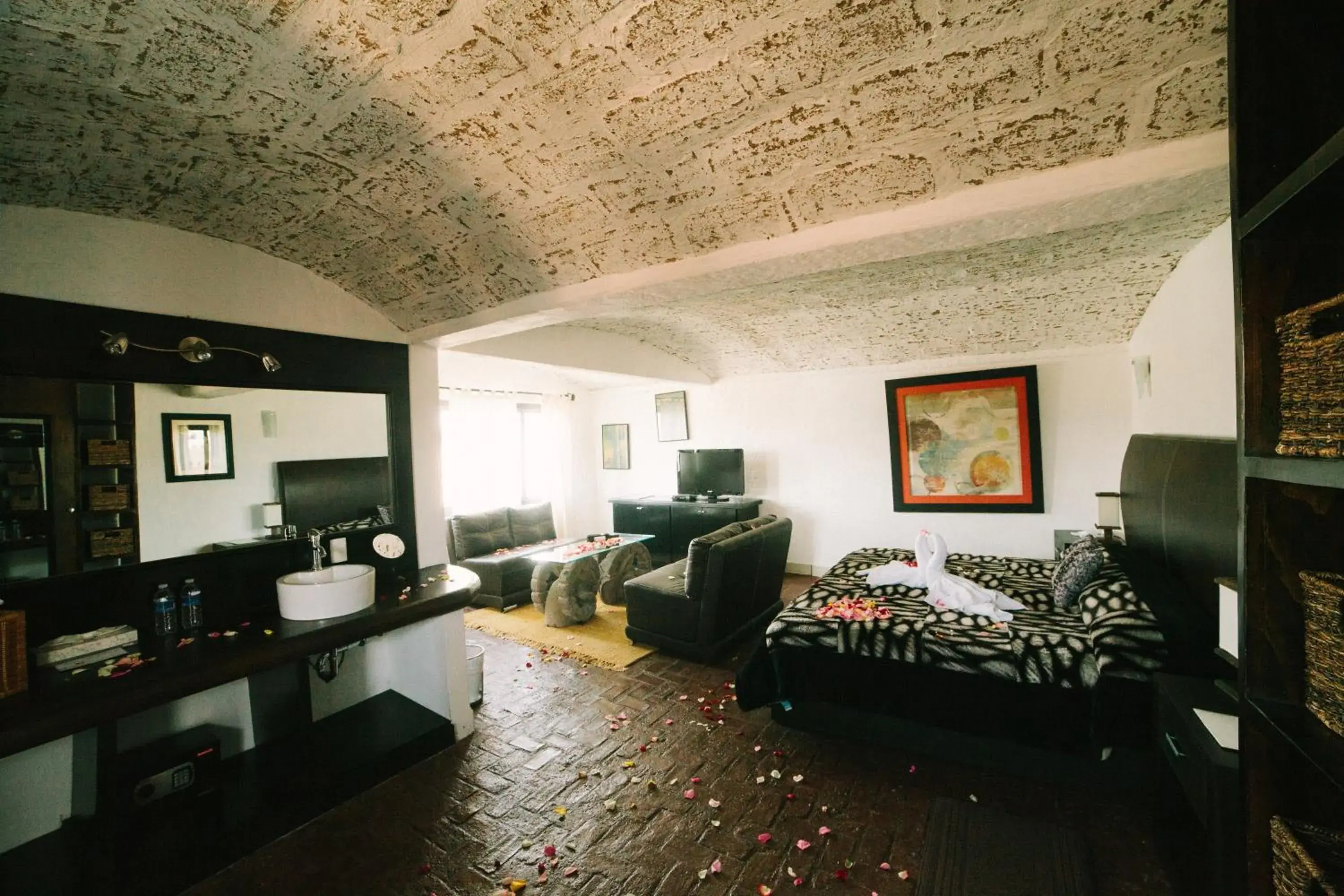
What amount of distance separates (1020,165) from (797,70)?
0.67 metres

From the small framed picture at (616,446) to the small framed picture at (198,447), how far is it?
16.8 ft

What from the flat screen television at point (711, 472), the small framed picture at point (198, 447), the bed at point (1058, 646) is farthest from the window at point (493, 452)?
the bed at point (1058, 646)

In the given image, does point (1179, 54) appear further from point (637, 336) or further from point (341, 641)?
point (637, 336)

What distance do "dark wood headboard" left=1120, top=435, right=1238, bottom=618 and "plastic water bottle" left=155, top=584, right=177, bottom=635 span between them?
12.2ft

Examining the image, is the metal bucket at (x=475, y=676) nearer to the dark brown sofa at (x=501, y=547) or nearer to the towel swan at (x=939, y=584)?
the dark brown sofa at (x=501, y=547)

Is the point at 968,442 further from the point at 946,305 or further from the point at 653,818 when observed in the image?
the point at 653,818

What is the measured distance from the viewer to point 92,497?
199 centimetres

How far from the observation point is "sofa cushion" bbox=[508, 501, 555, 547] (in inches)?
236

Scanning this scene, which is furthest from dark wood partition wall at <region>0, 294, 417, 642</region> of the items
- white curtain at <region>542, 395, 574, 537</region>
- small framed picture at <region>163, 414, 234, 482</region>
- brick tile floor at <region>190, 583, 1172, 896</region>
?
white curtain at <region>542, 395, 574, 537</region>

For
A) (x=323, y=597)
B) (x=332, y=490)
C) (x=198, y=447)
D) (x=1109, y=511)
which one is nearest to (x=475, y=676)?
(x=323, y=597)

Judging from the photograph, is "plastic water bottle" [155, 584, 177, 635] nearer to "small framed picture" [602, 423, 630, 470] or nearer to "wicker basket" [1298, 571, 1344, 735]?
"wicker basket" [1298, 571, 1344, 735]

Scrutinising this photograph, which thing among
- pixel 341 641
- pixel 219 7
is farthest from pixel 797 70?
pixel 341 641

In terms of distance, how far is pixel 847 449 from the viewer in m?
5.66

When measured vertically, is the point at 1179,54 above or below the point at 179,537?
above
